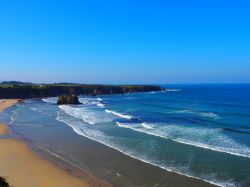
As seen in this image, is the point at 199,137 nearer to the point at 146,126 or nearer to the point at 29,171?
the point at 146,126

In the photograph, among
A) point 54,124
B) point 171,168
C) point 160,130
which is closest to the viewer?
point 171,168

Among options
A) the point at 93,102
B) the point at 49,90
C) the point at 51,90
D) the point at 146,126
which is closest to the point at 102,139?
the point at 146,126

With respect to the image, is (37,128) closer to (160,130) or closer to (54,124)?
(54,124)

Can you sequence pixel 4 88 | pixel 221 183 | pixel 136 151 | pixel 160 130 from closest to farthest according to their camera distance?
pixel 221 183 → pixel 136 151 → pixel 160 130 → pixel 4 88

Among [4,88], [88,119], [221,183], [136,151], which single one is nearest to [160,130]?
[136,151]

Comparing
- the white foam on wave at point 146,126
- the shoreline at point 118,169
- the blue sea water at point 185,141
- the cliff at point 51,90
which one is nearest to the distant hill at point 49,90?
the cliff at point 51,90

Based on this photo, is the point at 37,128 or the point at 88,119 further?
the point at 88,119

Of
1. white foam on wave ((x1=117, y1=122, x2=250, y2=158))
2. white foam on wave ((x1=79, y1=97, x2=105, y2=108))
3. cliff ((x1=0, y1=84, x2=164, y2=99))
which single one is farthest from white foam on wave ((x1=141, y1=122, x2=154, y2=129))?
cliff ((x1=0, y1=84, x2=164, y2=99))

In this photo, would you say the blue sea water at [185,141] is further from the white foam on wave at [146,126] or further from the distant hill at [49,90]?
the distant hill at [49,90]
